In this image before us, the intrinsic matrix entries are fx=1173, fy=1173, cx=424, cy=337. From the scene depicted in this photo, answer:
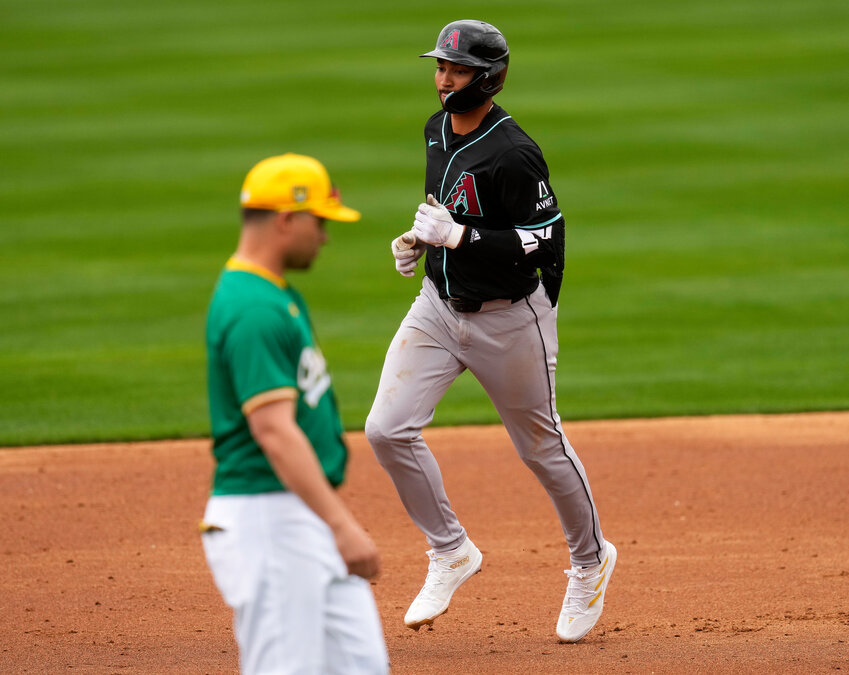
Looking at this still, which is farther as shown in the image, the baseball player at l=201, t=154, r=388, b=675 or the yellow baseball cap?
the yellow baseball cap

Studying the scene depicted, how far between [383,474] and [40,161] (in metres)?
11.7

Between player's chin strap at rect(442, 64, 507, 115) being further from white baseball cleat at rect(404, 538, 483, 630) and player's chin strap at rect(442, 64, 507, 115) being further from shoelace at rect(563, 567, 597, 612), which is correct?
shoelace at rect(563, 567, 597, 612)

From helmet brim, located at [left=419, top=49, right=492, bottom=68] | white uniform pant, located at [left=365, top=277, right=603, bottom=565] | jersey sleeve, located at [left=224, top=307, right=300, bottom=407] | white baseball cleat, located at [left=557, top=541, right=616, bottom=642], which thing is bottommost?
white baseball cleat, located at [left=557, top=541, right=616, bottom=642]

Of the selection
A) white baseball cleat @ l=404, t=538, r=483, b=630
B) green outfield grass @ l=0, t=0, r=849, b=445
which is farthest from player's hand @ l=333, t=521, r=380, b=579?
green outfield grass @ l=0, t=0, r=849, b=445

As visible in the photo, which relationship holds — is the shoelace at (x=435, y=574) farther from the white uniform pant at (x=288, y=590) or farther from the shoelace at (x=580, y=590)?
the white uniform pant at (x=288, y=590)

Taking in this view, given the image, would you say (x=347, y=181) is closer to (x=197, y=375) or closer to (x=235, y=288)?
(x=197, y=375)

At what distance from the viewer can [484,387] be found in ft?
15.9

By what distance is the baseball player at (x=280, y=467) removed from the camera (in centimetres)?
298

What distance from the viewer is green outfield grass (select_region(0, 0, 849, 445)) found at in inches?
388

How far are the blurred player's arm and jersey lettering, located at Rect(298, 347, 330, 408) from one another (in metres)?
0.14

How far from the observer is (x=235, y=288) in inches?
121

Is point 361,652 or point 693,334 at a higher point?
point 361,652

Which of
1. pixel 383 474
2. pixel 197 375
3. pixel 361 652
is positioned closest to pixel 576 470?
pixel 361 652

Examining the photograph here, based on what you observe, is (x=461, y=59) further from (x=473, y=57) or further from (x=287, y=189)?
(x=287, y=189)
